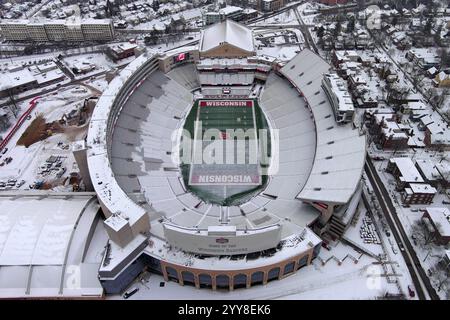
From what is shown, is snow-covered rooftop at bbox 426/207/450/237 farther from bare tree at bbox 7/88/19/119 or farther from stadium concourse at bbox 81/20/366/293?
bare tree at bbox 7/88/19/119

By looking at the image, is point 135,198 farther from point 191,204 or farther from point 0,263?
point 0,263

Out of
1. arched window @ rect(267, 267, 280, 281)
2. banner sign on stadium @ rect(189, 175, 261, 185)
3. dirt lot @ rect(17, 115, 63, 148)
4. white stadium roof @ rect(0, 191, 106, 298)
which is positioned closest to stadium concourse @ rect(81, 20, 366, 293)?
arched window @ rect(267, 267, 280, 281)

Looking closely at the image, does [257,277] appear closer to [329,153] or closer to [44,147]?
[329,153]

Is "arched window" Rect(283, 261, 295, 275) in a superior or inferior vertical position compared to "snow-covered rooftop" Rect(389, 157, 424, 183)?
inferior

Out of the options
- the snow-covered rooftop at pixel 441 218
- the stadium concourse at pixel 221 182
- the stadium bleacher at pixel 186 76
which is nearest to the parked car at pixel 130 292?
the stadium concourse at pixel 221 182

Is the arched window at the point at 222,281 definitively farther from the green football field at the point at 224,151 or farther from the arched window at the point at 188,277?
the green football field at the point at 224,151

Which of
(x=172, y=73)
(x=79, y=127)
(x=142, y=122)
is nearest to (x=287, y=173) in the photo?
(x=142, y=122)
